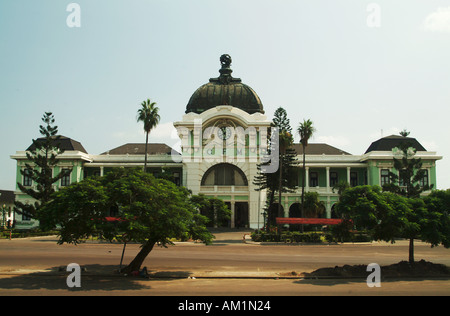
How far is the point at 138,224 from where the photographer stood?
1605 centimetres

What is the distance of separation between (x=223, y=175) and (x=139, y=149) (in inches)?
636

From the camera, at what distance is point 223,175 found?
5069cm

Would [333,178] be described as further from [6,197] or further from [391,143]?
[6,197]

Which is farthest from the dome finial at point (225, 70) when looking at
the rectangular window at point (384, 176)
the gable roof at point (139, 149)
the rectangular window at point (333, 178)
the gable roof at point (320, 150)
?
the rectangular window at point (384, 176)

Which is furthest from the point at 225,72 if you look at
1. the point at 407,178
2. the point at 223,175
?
the point at 407,178

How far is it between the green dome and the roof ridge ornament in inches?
7.0

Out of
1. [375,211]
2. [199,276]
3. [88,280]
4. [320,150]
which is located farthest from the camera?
[320,150]

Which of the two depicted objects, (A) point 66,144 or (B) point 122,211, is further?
(A) point 66,144

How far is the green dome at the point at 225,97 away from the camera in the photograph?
53969 millimetres

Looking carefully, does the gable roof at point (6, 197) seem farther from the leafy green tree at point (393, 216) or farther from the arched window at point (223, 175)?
the leafy green tree at point (393, 216)

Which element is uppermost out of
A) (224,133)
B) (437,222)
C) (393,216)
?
(224,133)
